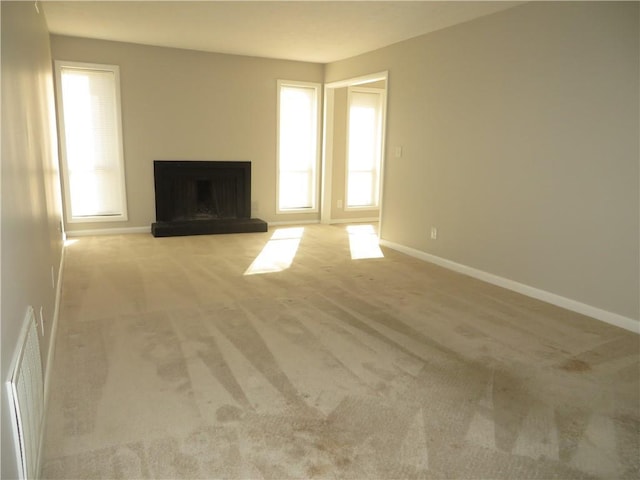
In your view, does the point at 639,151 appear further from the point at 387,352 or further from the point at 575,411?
the point at 387,352

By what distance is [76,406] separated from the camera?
2.23 metres

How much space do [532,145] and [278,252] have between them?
293cm

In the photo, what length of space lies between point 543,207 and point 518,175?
0.38m

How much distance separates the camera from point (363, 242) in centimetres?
632

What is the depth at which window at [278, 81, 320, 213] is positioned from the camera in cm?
722

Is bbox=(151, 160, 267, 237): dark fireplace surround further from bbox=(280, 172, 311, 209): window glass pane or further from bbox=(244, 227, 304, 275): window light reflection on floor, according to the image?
bbox=(280, 172, 311, 209): window glass pane

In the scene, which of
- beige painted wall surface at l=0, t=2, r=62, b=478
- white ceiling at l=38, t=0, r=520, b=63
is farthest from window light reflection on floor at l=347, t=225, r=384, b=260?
beige painted wall surface at l=0, t=2, r=62, b=478

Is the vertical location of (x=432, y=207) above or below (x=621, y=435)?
above

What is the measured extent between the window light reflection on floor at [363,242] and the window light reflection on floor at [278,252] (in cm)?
71

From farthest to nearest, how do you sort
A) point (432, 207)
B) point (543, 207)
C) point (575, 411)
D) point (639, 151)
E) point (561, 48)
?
point (432, 207)
point (543, 207)
point (561, 48)
point (639, 151)
point (575, 411)

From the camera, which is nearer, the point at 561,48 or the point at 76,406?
the point at 76,406

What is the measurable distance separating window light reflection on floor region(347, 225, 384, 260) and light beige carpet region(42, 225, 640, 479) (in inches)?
46.8

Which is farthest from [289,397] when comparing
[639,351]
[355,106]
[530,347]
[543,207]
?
[355,106]

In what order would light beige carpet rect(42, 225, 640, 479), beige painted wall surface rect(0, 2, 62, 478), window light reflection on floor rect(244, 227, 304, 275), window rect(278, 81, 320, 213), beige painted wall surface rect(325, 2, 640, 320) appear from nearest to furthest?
beige painted wall surface rect(0, 2, 62, 478), light beige carpet rect(42, 225, 640, 479), beige painted wall surface rect(325, 2, 640, 320), window light reflection on floor rect(244, 227, 304, 275), window rect(278, 81, 320, 213)
